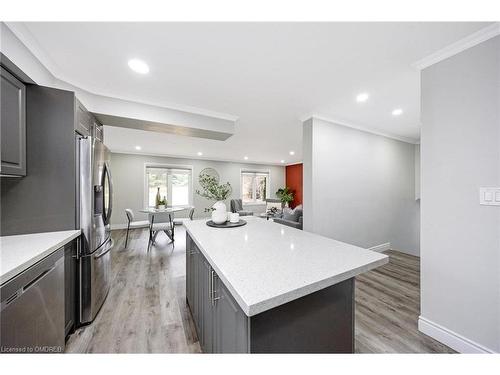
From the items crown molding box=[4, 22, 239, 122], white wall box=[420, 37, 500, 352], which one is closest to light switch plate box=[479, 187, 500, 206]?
white wall box=[420, 37, 500, 352]

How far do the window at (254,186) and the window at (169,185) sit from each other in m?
2.27

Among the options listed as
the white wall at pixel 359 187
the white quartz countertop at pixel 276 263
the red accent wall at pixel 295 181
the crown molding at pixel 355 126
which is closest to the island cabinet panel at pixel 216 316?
the white quartz countertop at pixel 276 263

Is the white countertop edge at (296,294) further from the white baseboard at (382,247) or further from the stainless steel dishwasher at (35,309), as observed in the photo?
the white baseboard at (382,247)

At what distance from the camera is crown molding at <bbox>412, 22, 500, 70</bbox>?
4.07ft

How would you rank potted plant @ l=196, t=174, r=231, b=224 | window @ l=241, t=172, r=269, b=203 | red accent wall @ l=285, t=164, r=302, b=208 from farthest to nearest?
1. window @ l=241, t=172, r=269, b=203
2. red accent wall @ l=285, t=164, r=302, b=208
3. potted plant @ l=196, t=174, r=231, b=224

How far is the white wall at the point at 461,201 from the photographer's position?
4.12ft

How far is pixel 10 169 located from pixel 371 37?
2748 mm

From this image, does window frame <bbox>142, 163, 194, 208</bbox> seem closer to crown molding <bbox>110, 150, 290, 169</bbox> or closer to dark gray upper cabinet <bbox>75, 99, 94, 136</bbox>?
crown molding <bbox>110, 150, 290, 169</bbox>

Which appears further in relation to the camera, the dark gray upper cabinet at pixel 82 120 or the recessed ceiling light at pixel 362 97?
the recessed ceiling light at pixel 362 97

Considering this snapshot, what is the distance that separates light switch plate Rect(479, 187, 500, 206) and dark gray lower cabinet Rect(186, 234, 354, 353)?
3.80 ft

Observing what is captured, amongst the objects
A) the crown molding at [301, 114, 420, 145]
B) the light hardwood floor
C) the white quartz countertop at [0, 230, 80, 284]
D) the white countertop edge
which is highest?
the crown molding at [301, 114, 420, 145]

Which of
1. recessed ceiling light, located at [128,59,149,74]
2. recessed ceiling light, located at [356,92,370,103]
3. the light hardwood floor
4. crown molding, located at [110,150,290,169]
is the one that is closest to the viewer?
the light hardwood floor

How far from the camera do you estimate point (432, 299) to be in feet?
5.08
